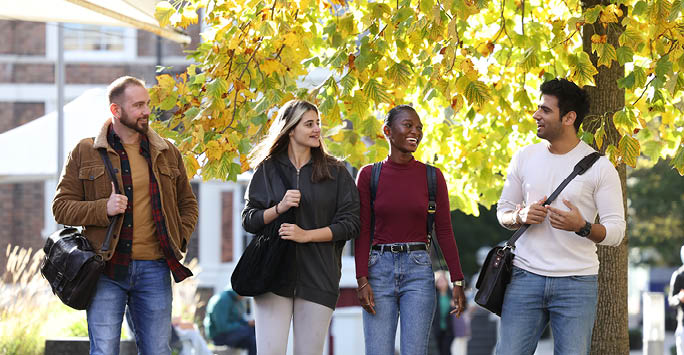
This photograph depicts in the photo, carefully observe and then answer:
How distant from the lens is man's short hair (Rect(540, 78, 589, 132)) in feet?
18.5

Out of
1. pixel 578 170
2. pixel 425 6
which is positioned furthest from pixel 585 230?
pixel 425 6

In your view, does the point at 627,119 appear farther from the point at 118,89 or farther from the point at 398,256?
the point at 118,89

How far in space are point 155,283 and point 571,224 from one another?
2.11 metres

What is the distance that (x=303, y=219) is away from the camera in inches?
228

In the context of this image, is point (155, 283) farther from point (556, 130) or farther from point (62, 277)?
point (556, 130)

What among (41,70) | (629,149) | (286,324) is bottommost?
(286,324)

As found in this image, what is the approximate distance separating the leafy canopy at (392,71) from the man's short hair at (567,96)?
27.7 inches

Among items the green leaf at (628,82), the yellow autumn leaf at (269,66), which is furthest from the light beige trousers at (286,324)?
the green leaf at (628,82)

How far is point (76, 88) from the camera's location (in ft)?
69.4

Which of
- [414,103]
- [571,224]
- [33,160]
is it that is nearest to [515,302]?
[571,224]

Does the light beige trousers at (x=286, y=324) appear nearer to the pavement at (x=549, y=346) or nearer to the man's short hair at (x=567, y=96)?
the man's short hair at (x=567, y=96)

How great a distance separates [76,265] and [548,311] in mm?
2412

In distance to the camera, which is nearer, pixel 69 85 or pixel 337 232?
pixel 337 232

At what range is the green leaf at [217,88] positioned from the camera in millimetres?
6859
